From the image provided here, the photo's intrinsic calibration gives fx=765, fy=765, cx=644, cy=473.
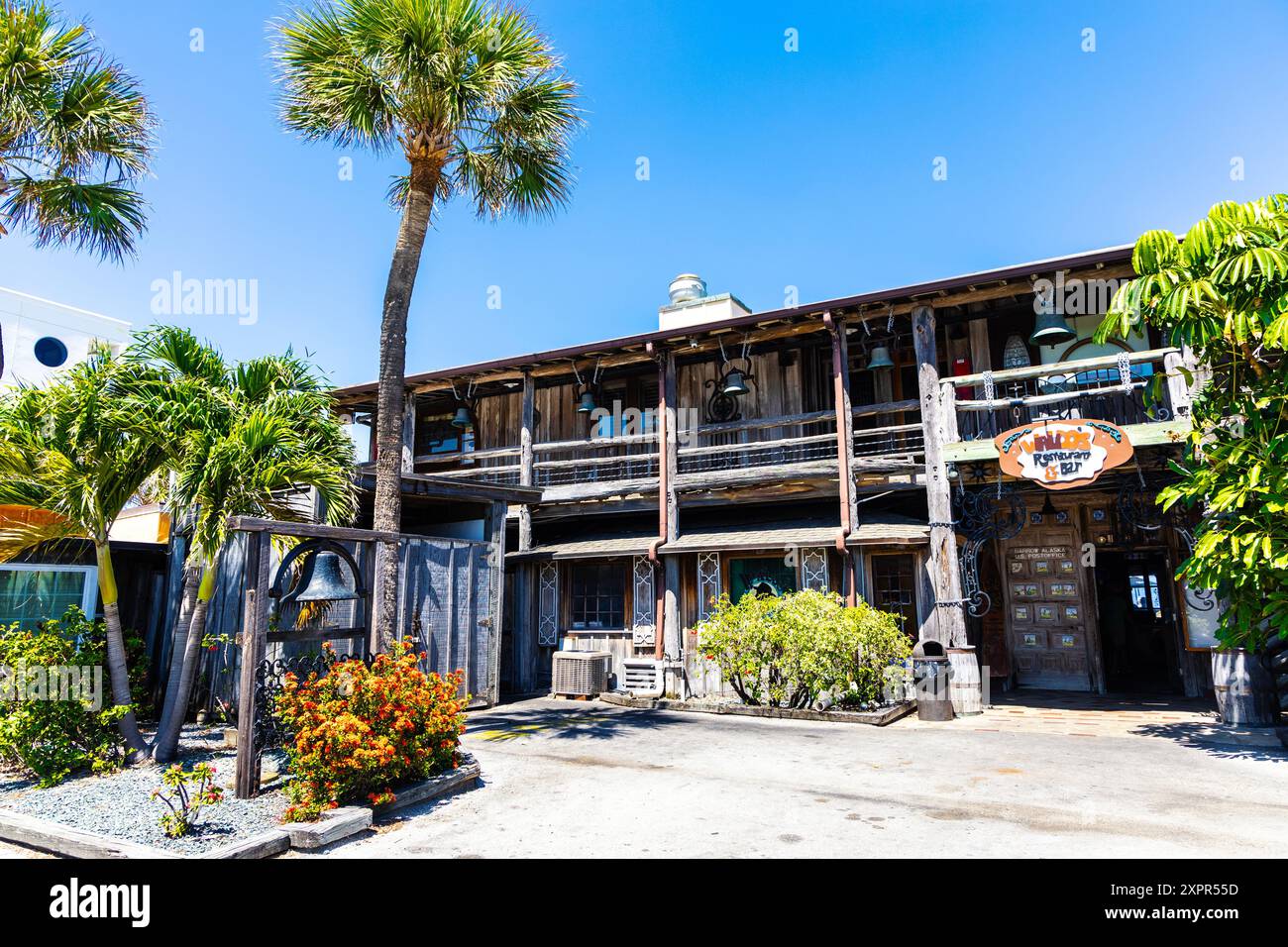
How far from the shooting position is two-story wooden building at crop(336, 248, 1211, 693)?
11844 millimetres

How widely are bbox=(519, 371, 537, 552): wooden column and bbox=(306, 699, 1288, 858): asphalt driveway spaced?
584 centimetres

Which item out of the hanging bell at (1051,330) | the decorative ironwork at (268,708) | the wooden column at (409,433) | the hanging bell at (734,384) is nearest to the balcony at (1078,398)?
the hanging bell at (1051,330)

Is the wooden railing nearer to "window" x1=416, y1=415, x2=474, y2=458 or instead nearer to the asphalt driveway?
the asphalt driveway

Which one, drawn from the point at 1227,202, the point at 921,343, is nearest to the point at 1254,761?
the point at 1227,202

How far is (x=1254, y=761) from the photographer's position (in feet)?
25.8

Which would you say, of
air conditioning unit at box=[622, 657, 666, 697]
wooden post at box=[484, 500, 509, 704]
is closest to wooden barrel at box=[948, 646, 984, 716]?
air conditioning unit at box=[622, 657, 666, 697]

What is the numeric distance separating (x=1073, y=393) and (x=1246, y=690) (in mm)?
4372

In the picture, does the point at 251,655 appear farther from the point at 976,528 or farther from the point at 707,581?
the point at 976,528

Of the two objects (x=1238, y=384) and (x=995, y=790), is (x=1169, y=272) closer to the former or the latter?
(x=1238, y=384)

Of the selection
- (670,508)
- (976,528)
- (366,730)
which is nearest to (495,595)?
(670,508)

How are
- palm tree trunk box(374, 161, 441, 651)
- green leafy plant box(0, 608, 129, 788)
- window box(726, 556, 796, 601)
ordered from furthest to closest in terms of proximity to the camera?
window box(726, 556, 796, 601), palm tree trunk box(374, 161, 441, 651), green leafy plant box(0, 608, 129, 788)

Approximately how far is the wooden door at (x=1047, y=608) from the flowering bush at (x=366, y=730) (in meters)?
10.9

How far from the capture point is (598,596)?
15.4 m

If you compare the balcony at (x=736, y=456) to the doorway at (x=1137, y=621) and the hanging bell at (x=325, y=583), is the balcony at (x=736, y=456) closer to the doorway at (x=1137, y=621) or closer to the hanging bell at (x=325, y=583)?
the doorway at (x=1137, y=621)
